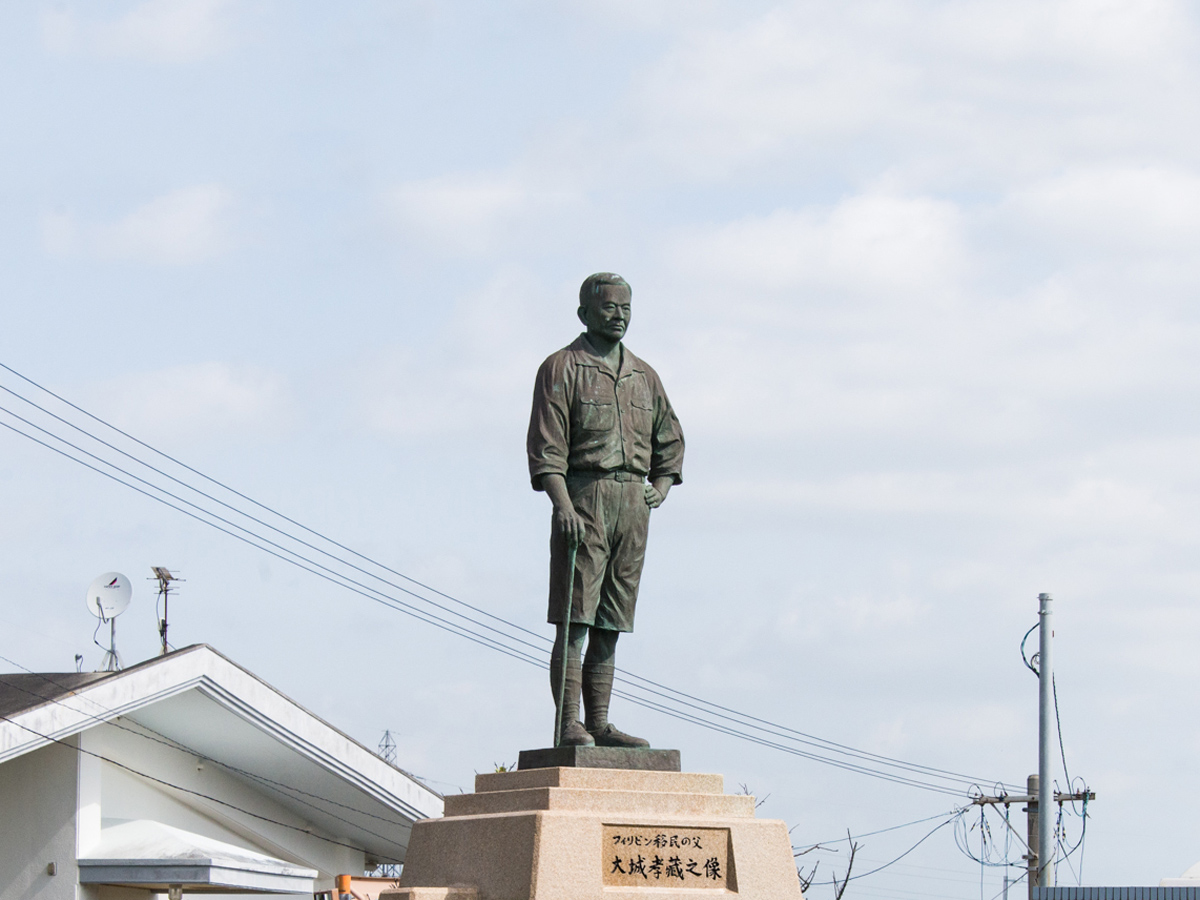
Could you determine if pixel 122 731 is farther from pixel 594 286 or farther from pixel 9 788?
pixel 594 286

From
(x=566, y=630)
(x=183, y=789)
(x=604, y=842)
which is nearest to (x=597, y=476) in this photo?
(x=566, y=630)

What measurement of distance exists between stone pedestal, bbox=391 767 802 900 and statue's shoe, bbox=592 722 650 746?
287 mm

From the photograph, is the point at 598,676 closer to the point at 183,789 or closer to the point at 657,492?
the point at 657,492

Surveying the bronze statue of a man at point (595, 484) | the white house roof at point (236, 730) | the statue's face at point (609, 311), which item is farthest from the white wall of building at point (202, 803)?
the statue's face at point (609, 311)

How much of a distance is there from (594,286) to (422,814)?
1003 centimetres

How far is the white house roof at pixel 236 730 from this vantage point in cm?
1681

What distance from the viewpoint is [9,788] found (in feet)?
59.9

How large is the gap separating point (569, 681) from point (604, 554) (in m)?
0.74

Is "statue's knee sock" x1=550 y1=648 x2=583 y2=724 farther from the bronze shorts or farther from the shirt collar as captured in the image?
the shirt collar

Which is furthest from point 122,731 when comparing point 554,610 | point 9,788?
point 554,610

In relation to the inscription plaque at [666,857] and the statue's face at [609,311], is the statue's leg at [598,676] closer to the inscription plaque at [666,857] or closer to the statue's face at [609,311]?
the inscription plaque at [666,857]

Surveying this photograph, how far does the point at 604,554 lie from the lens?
10391 millimetres

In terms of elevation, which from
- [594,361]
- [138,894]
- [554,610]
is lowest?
[138,894]

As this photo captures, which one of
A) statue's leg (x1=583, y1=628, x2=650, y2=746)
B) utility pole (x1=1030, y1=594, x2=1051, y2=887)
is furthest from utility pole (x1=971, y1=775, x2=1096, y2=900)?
statue's leg (x1=583, y1=628, x2=650, y2=746)
